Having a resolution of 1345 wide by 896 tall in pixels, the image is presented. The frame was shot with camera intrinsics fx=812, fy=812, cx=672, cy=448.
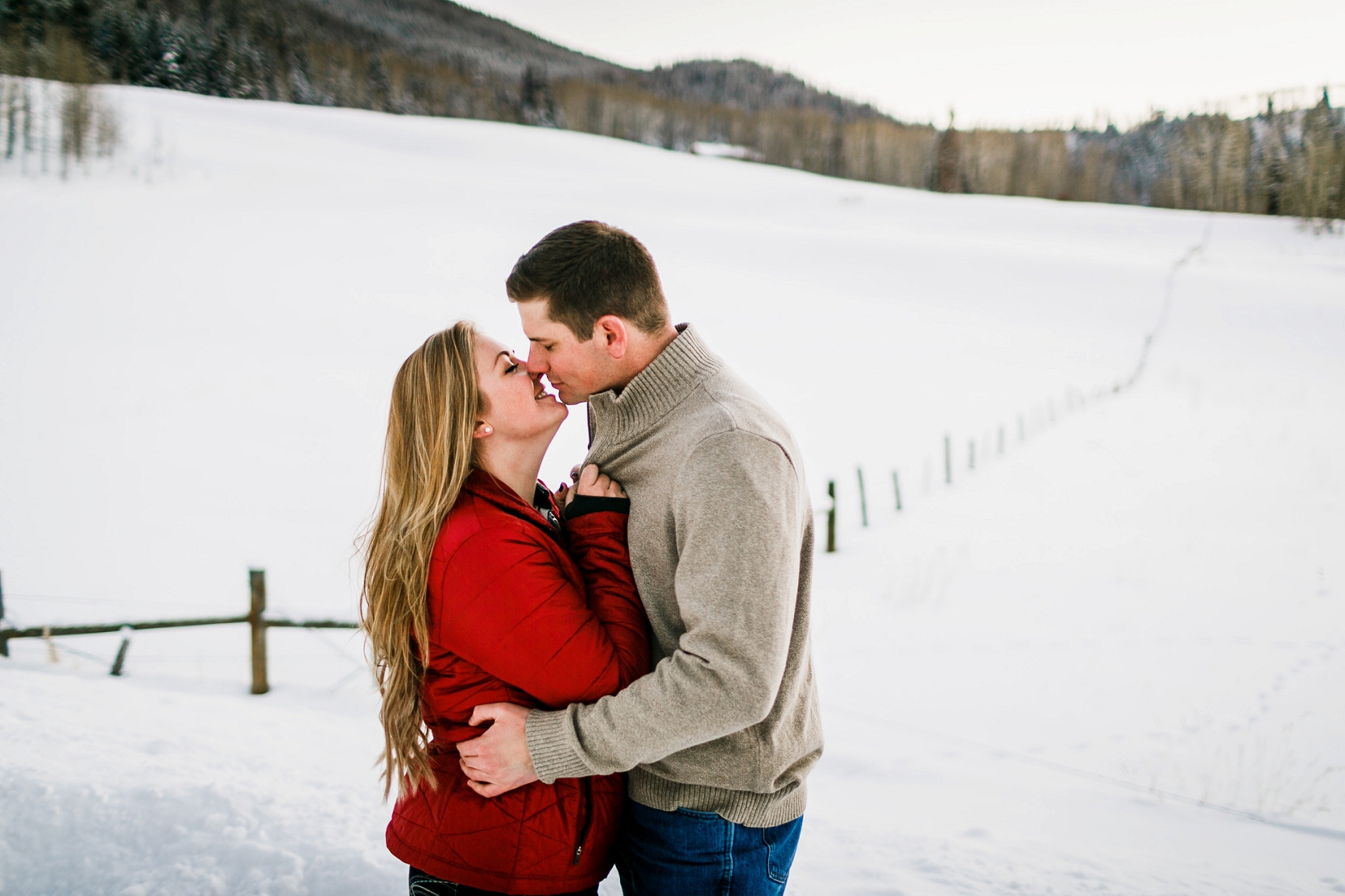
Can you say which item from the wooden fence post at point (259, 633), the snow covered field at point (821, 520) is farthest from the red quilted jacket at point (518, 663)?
the wooden fence post at point (259, 633)

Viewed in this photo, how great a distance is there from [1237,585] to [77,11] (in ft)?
139

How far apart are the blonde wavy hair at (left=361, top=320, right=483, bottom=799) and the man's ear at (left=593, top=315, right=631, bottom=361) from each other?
0.30m

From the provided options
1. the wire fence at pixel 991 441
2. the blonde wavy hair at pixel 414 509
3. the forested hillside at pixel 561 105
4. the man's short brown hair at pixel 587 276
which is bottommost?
the wire fence at pixel 991 441

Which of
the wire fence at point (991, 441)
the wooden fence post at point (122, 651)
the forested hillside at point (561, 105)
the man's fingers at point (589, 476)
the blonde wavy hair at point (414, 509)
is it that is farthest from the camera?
the forested hillside at point (561, 105)

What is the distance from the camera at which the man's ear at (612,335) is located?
5.98ft

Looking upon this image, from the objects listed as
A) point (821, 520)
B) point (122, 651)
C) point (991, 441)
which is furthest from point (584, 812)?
point (991, 441)

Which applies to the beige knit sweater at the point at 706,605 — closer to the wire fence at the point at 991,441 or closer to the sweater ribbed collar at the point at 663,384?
the sweater ribbed collar at the point at 663,384

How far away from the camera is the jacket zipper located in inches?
70.4

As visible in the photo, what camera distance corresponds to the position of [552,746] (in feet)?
5.35

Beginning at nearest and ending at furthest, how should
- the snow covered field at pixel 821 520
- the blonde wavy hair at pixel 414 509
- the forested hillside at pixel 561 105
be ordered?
the blonde wavy hair at pixel 414 509 → the snow covered field at pixel 821 520 → the forested hillside at pixel 561 105

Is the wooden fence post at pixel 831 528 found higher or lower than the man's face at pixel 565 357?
lower

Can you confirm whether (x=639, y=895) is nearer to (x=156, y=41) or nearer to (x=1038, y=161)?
(x=156, y=41)

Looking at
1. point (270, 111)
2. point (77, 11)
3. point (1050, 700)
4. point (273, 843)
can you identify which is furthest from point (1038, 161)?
point (273, 843)

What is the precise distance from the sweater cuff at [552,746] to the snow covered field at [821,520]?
5.40ft
